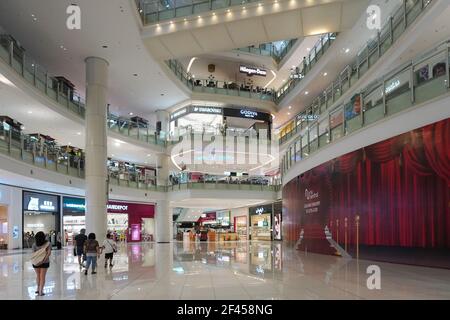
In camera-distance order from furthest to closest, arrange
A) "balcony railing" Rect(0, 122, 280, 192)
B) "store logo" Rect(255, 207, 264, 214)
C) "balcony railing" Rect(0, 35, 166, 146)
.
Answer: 1. "store logo" Rect(255, 207, 264, 214)
2. "balcony railing" Rect(0, 122, 280, 192)
3. "balcony railing" Rect(0, 35, 166, 146)

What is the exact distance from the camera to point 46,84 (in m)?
21.7

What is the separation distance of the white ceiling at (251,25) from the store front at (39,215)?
38.0 feet

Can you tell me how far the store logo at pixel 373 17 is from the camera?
22234 mm

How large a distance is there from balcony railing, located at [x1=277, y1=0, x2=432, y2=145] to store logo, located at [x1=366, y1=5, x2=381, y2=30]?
2031 millimetres

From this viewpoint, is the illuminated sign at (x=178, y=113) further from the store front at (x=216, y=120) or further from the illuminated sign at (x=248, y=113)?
the illuminated sign at (x=248, y=113)

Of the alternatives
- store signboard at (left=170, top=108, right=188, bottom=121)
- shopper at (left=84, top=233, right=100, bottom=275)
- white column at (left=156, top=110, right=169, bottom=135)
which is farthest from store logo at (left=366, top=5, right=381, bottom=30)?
white column at (left=156, top=110, right=169, bottom=135)

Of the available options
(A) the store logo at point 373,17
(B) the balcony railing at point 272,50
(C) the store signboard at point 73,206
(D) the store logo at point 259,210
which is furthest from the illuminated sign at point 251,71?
(C) the store signboard at point 73,206

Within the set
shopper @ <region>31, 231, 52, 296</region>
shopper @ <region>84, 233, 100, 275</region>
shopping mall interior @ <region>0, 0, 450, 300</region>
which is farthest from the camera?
shopper @ <region>84, 233, 100, 275</region>

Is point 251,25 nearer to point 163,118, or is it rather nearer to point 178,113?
point 178,113

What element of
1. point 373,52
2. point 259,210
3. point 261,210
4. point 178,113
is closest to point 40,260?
point 373,52

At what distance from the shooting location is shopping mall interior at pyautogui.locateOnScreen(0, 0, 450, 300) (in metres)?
10.4

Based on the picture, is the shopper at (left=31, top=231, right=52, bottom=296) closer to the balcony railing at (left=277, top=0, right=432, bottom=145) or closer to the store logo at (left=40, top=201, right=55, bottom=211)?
the balcony railing at (left=277, top=0, right=432, bottom=145)

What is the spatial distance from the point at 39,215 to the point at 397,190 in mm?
24970
